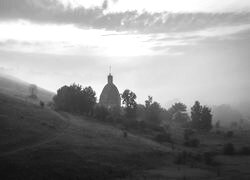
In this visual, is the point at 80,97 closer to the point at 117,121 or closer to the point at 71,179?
the point at 117,121

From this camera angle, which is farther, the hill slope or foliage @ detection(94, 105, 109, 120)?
foliage @ detection(94, 105, 109, 120)

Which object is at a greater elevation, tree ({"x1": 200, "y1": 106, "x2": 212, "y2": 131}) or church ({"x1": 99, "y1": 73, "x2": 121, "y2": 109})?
church ({"x1": 99, "y1": 73, "x2": 121, "y2": 109})

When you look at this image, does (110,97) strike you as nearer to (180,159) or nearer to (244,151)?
(244,151)

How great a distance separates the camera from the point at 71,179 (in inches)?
1692

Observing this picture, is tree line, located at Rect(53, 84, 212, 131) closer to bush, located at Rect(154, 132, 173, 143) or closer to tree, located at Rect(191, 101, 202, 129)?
tree, located at Rect(191, 101, 202, 129)

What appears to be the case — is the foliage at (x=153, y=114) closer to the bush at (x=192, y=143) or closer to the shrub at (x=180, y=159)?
the bush at (x=192, y=143)

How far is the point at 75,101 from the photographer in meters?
100

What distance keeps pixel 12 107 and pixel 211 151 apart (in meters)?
44.2

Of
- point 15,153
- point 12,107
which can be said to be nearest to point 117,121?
point 12,107

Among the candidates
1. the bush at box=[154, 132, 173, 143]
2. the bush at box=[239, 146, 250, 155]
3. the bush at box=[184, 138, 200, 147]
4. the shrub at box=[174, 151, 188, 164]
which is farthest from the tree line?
the shrub at box=[174, 151, 188, 164]

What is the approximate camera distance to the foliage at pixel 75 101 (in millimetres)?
100375

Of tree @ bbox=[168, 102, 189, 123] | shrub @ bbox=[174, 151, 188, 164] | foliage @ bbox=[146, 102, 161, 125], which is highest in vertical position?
tree @ bbox=[168, 102, 189, 123]

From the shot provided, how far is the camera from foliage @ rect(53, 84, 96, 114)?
329ft

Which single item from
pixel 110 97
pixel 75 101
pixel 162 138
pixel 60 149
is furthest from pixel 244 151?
pixel 110 97
